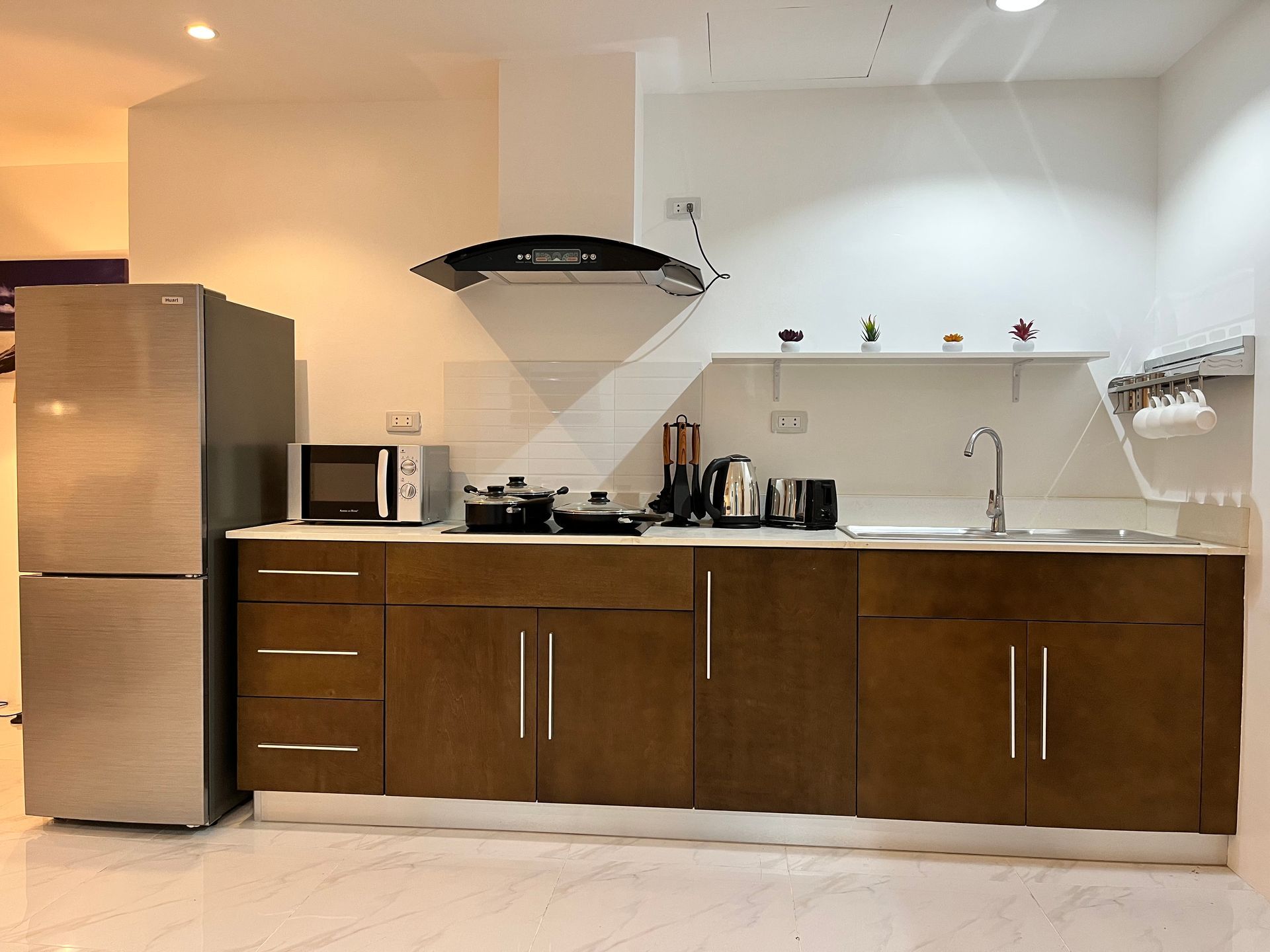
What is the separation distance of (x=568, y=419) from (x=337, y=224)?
1.14 m

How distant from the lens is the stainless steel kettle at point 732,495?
106 inches

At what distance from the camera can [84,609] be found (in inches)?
96.3

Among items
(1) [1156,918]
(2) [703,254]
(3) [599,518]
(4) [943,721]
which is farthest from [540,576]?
(1) [1156,918]

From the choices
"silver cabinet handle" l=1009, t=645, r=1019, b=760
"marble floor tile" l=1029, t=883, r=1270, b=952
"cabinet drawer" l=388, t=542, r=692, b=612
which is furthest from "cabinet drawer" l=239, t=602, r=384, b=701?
"marble floor tile" l=1029, t=883, r=1270, b=952

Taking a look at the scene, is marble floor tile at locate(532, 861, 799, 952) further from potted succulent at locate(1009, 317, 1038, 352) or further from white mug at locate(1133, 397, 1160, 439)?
potted succulent at locate(1009, 317, 1038, 352)

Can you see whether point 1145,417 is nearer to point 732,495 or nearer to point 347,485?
point 732,495

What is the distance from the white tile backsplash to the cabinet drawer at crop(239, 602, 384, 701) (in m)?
0.68

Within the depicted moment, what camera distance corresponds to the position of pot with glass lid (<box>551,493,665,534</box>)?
96.6 inches

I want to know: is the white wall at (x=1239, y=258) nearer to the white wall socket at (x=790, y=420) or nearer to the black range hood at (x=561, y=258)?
the white wall socket at (x=790, y=420)

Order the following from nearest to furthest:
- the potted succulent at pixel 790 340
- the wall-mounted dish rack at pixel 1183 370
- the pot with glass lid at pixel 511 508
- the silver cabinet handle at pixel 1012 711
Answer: the wall-mounted dish rack at pixel 1183 370 → the silver cabinet handle at pixel 1012 711 → the pot with glass lid at pixel 511 508 → the potted succulent at pixel 790 340

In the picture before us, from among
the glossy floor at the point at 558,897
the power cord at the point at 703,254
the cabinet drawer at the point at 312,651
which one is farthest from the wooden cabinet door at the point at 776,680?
the power cord at the point at 703,254

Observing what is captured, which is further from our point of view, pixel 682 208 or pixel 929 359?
pixel 682 208

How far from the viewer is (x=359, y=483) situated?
271 cm

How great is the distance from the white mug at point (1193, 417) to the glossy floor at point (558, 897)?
47.3 inches
